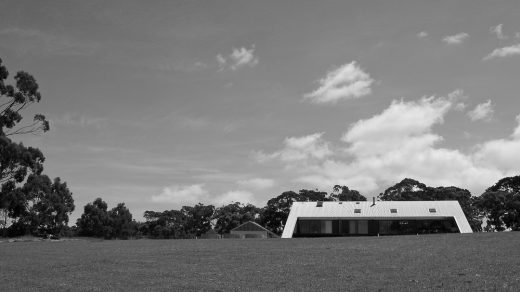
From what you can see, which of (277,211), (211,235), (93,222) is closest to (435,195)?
(277,211)

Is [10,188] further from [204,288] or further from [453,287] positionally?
[453,287]

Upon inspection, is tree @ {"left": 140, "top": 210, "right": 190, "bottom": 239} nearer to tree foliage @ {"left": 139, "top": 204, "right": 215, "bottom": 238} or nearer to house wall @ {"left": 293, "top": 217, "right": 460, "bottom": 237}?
tree foliage @ {"left": 139, "top": 204, "right": 215, "bottom": 238}

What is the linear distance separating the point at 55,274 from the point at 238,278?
701cm

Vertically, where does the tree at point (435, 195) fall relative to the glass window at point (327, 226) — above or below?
above

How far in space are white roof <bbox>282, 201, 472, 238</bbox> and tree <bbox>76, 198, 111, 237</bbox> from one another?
48282 mm

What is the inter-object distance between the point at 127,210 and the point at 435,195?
193ft

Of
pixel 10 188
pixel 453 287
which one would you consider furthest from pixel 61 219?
pixel 453 287

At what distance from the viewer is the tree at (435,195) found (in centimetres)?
9156

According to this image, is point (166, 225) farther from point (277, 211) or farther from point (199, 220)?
point (277, 211)

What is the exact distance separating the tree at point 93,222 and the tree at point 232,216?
20933 mm

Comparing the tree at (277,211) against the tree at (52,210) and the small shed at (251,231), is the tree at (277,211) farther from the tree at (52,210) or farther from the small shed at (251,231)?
the tree at (52,210)

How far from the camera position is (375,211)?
228 ft

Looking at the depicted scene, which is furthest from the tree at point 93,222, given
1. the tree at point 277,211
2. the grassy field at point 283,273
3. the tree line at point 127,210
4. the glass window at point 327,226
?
the grassy field at point 283,273

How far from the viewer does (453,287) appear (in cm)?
1441
